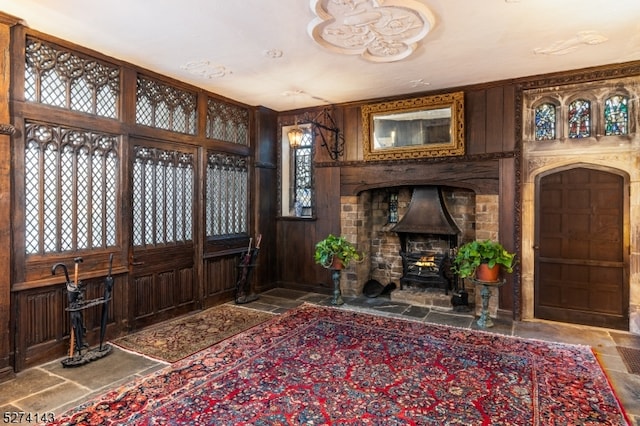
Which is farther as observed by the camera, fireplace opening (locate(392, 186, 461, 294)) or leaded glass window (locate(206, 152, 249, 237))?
fireplace opening (locate(392, 186, 461, 294))

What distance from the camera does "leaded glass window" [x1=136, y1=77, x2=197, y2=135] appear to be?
426cm

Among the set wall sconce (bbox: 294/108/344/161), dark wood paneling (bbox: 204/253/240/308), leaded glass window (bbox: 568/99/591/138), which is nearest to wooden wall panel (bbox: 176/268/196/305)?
dark wood paneling (bbox: 204/253/240/308)

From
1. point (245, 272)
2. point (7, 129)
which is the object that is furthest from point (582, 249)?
point (7, 129)

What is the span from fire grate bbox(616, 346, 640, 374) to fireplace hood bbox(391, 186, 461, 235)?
7.11 feet

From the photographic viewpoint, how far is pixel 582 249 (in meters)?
4.37

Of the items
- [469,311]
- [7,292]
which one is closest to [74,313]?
[7,292]

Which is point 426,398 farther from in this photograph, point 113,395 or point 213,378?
point 113,395

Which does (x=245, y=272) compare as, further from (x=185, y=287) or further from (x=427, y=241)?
(x=427, y=241)

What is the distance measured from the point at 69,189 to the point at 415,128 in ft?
13.9

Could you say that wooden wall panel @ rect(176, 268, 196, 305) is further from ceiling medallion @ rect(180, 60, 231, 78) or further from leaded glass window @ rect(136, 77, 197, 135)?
ceiling medallion @ rect(180, 60, 231, 78)

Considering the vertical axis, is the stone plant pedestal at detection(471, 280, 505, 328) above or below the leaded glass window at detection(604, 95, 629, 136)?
below

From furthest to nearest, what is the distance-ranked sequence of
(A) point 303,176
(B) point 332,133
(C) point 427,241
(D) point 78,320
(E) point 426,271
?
(A) point 303,176
(B) point 332,133
(C) point 427,241
(E) point 426,271
(D) point 78,320

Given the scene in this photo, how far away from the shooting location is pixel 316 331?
13.6ft

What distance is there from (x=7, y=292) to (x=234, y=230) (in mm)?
2871
